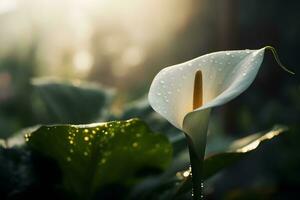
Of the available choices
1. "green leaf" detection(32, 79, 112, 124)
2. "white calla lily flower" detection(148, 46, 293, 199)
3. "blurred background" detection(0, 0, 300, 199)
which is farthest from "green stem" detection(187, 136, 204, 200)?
"blurred background" detection(0, 0, 300, 199)

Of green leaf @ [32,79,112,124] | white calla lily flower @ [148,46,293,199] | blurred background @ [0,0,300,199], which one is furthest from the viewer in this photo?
blurred background @ [0,0,300,199]

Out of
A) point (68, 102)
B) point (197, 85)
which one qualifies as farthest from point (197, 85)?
point (68, 102)

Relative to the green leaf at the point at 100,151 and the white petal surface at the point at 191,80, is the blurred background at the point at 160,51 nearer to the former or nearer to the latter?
the green leaf at the point at 100,151

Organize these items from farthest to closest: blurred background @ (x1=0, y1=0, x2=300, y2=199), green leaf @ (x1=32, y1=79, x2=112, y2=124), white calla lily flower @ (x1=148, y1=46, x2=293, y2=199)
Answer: blurred background @ (x1=0, y1=0, x2=300, y2=199), green leaf @ (x1=32, y1=79, x2=112, y2=124), white calla lily flower @ (x1=148, y1=46, x2=293, y2=199)

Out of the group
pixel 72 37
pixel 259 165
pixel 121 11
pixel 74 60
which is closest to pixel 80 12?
pixel 72 37

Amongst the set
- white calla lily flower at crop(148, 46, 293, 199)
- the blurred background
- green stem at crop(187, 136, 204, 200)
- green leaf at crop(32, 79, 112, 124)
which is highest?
the blurred background

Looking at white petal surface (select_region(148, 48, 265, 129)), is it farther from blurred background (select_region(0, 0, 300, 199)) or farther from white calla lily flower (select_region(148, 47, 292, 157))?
blurred background (select_region(0, 0, 300, 199))

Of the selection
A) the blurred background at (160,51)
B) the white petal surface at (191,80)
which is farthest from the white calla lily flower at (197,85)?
the blurred background at (160,51)
